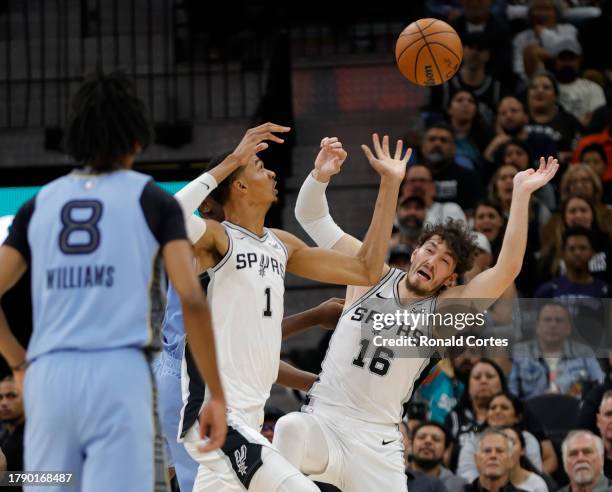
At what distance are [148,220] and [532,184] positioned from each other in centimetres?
287

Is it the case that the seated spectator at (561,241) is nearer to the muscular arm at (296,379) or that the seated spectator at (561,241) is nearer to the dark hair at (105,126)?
the muscular arm at (296,379)

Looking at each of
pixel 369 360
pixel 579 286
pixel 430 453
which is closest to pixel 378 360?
pixel 369 360

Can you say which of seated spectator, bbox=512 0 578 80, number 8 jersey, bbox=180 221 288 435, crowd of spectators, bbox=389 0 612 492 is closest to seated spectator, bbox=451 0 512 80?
crowd of spectators, bbox=389 0 612 492

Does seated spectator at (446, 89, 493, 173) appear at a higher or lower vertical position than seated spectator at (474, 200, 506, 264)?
higher

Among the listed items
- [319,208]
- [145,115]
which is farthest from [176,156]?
[145,115]

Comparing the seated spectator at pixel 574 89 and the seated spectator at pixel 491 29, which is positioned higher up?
the seated spectator at pixel 491 29

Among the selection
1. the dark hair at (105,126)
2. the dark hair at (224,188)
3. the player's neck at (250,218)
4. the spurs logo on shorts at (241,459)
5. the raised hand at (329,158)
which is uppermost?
the dark hair at (105,126)

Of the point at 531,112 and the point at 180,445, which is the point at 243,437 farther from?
the point at 531,112

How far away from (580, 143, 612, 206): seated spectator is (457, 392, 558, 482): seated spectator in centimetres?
322

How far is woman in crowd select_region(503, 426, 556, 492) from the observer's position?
862 centimetres

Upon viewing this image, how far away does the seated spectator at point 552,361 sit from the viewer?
32.0ft

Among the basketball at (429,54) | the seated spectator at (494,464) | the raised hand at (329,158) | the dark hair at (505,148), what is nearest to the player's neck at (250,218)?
the raised hand at (329,158)

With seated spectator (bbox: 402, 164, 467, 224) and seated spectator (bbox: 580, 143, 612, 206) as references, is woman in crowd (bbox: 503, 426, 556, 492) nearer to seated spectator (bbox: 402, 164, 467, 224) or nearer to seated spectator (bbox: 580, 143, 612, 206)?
seated spectator (bbox: 402, 164, 467, 224)

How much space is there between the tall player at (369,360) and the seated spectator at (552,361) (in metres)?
3.04
